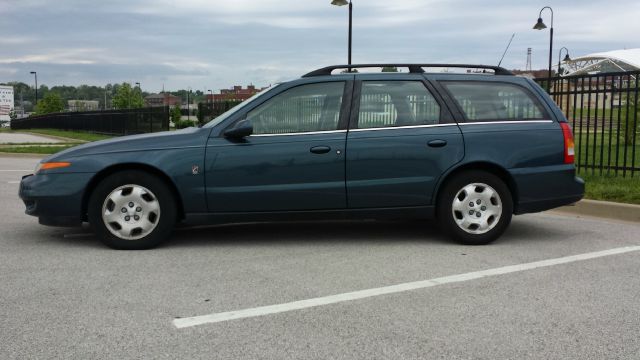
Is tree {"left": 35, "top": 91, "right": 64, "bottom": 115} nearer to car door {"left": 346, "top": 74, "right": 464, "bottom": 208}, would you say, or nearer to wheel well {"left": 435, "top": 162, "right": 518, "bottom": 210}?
car door {"left": 346, "top": 74, "right": 464, "bottom": 208}

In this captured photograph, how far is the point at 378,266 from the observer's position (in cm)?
524

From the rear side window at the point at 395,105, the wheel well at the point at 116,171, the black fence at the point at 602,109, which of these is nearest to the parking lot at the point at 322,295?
the wheel well at the point at 116,171

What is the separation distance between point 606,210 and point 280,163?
415 centimetres

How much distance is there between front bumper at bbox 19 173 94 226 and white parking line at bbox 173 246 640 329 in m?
2.28

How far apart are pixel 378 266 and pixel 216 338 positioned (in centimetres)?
196

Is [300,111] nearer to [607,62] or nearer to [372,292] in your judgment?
[372,292]

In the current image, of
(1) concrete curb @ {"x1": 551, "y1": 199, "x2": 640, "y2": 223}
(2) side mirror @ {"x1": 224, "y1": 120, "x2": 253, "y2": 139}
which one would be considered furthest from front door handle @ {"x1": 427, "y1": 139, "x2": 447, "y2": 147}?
(1) concrete curb @ {"x1": 551, "y1": 199, "x2": 640, "y2": 223}

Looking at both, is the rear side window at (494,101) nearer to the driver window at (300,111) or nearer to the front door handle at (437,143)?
the front door handle at (437,143)

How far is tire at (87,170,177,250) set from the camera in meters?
5.67

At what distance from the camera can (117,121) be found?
1042 inches

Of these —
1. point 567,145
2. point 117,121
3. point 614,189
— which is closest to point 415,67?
point 567,145

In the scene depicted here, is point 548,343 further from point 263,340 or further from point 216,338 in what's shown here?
point 216,338

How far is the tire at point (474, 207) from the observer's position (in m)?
5.97

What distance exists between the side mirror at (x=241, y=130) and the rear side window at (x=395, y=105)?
99cm
